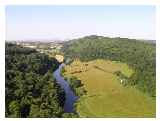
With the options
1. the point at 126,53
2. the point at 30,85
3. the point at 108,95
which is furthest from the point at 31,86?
the point at 126,53

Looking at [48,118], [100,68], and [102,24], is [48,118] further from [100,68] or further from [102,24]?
[102,24]

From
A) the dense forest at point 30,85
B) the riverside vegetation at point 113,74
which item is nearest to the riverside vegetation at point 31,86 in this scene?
the dense forest at point 30,85

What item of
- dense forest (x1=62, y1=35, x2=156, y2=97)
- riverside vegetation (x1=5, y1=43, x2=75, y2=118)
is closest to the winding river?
riverside vegetation (x1=5, y1=43, x2=75, y2=118)

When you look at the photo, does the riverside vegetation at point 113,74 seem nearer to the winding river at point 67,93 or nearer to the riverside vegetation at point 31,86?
the winding river at point 67,93

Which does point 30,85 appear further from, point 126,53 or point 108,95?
point 126,53

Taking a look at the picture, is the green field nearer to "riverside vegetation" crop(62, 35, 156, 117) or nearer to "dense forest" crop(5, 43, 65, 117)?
"riverside vegetation" crop(62, 35, 156, 117)

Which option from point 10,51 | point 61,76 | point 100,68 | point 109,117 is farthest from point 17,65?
point 109,117
